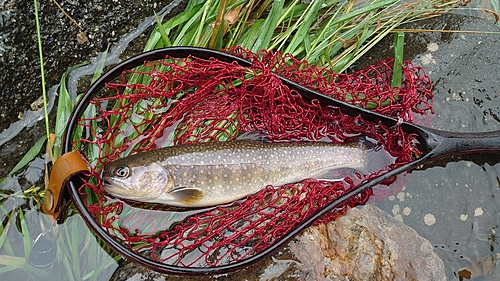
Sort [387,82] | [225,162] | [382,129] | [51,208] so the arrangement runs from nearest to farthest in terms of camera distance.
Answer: [51,208], [225,162], [382,129], [387,82]

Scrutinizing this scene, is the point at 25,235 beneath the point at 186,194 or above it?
above

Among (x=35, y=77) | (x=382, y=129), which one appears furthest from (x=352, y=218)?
(x=35, y=77)

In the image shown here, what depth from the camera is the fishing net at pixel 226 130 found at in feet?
9.70

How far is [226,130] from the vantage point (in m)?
3.29

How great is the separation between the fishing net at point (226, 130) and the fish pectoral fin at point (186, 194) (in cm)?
13

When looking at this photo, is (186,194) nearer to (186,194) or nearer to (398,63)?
(186,194)

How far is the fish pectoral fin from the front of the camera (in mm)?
2923

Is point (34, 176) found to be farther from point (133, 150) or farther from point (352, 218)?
point (352, 218)

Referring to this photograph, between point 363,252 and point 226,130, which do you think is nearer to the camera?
point 363,252

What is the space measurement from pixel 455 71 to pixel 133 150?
8.57 ft

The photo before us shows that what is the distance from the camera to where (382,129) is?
3203 mm

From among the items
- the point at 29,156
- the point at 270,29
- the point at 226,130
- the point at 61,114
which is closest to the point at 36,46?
the point at 61,114

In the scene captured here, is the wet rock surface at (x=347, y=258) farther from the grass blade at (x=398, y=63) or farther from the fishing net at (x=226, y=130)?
the grass blade at (x=398, y=63)

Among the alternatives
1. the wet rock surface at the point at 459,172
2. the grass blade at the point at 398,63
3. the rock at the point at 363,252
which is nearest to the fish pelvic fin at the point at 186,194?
the rock at the point at 363,252
